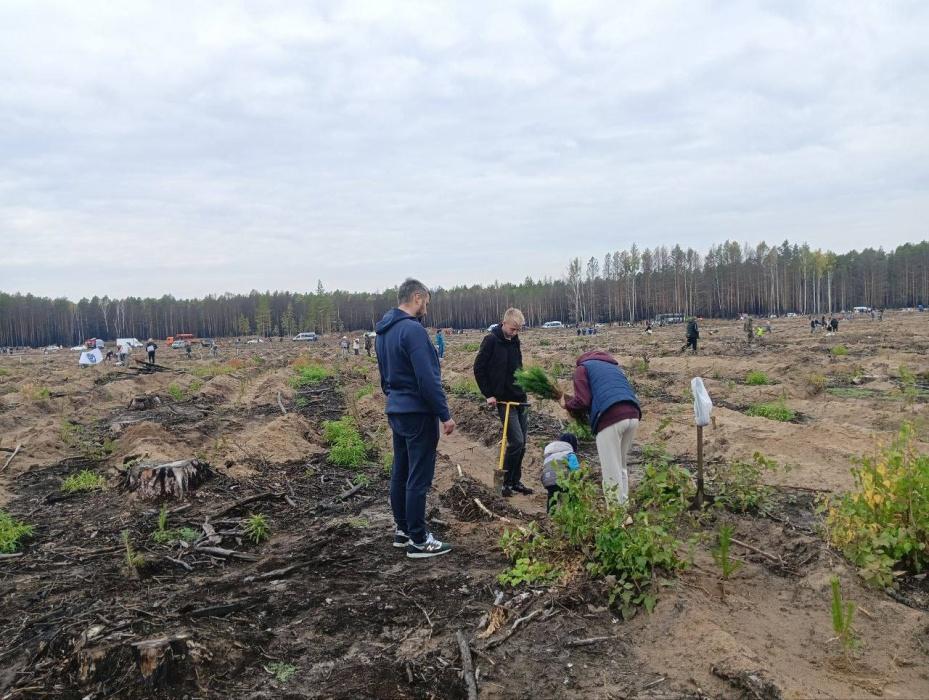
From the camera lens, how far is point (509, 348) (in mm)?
6473

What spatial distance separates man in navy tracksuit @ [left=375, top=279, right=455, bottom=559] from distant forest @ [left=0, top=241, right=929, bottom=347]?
75.5 meters

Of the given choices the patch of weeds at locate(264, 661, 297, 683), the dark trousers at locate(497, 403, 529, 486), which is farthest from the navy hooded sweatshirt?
the dark trousers at locate(497, 403, 529, 486)

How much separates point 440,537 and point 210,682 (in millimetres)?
2340

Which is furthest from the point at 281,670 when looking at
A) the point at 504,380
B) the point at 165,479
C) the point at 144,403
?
the point at 144,403

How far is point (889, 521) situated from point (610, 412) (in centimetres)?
187

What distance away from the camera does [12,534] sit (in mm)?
5039

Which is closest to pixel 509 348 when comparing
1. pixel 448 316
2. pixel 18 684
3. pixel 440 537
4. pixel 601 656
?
pixel 440 537

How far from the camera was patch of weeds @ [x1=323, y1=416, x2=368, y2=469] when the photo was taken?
7.95m

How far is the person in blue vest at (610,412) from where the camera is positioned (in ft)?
14.5

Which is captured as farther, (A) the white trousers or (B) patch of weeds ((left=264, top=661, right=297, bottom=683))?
(A) the white trousers

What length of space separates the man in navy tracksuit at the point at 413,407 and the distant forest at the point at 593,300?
248 feet

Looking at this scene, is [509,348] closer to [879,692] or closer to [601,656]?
[601,656]

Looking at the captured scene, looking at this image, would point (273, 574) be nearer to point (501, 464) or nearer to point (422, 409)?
point (422, 409)

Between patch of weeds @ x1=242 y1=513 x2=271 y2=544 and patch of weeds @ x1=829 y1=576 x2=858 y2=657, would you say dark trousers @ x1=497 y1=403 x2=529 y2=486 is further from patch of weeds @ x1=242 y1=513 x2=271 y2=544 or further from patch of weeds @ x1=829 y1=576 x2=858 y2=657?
patch of weeds @ x1=829 y1=576 x2=858 y2=657
